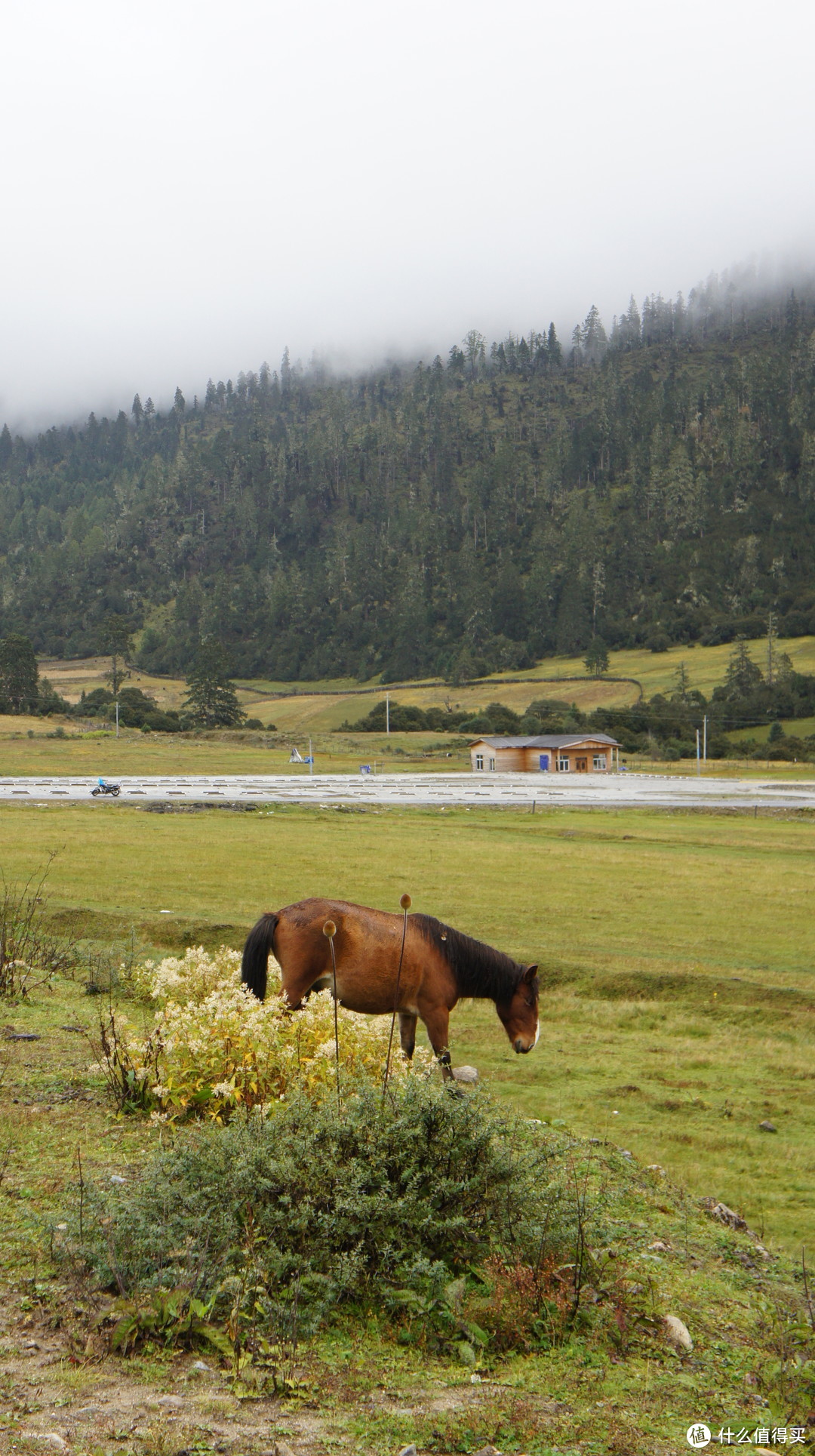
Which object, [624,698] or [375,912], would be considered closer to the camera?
[375,912]

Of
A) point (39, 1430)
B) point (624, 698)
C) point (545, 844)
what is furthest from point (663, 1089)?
point (624, 698)

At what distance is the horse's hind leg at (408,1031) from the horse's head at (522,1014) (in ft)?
3.91

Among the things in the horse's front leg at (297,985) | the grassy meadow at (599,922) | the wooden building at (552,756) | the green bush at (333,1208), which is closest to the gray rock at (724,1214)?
the grassy meadow at (599,922)

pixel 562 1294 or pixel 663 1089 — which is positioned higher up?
pixel 562 1294

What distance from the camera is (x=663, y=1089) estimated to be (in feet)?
40.8

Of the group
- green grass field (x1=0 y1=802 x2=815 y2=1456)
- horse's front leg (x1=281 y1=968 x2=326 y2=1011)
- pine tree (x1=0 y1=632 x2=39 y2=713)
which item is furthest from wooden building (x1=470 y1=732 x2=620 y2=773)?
horse's front leg (x1=281 y1=968 x2=326 y2=1011)

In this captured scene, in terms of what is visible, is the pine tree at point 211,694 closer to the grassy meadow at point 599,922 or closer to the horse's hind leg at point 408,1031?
the grassy meadow at point 599,922

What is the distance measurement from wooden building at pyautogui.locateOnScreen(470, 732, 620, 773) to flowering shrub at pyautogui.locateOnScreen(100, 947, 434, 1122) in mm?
96503

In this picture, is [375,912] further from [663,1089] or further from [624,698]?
[624,698]

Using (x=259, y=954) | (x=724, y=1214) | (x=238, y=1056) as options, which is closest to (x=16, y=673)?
(x=259, y=954)

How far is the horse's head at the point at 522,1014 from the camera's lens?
36.0 ft

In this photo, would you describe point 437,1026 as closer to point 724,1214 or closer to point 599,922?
point 724,1214

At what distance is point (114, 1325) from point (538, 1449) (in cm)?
219

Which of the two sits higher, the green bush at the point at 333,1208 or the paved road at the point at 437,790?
the green bush at the point at 333,1208
